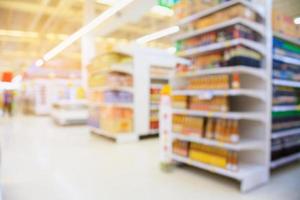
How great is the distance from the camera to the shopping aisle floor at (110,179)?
93.6 inches

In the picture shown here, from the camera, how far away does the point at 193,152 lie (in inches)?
119

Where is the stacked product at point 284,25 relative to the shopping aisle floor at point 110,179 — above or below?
above

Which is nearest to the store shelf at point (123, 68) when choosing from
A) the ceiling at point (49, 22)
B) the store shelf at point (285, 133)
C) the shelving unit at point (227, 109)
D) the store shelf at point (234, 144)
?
the shelving unit at point (227, 109)

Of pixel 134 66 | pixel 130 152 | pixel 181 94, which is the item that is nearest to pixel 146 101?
pixel 134 66

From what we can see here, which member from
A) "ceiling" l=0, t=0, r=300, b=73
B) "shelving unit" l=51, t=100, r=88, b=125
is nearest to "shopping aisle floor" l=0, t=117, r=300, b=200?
"shelving unit" l=51, t=100, r=88, b=125

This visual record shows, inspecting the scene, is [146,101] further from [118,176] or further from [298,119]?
[298,119]

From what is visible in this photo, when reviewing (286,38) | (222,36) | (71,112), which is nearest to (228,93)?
(222,36)

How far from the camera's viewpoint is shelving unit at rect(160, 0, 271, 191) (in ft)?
8.29

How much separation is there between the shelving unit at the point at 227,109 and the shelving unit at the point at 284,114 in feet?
0.74

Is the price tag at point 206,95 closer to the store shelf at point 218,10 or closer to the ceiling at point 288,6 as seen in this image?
the store shelf at point 218,10

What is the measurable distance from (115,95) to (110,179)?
2592 millimetres

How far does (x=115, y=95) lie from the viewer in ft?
17.0

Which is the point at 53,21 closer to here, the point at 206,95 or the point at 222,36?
the point at 222,36

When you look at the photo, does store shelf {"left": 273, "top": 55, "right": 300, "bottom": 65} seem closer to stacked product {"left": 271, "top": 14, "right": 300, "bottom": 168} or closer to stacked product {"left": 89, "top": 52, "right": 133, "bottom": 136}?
stacked product {"left": 271, "top": 14, "right": 300, "bottom": 168}
